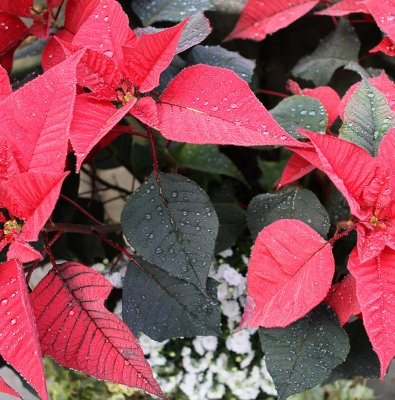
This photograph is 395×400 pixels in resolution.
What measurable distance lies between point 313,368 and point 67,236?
414mm

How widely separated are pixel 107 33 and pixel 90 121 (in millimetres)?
99

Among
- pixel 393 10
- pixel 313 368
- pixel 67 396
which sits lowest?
pixel 67 396

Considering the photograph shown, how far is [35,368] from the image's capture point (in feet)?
1.28

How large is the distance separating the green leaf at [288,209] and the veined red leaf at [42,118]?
0.25 meters

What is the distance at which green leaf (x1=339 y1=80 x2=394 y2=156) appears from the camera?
1.64ft

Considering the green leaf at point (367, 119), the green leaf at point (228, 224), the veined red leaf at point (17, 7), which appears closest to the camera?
the green leaf at point (367, 119)

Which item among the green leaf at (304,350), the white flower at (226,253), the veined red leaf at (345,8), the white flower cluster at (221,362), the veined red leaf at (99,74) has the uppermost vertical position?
the veined red leaf at (99,74)

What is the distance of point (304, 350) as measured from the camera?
54 cm

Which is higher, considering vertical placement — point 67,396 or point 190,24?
point 190,24

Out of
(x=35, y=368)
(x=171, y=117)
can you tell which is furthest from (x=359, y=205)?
(x=35, y=368)

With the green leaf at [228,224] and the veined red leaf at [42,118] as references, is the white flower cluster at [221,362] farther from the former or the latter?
the veined red leaf at [42,118]

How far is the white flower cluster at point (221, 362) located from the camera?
779 millimetres

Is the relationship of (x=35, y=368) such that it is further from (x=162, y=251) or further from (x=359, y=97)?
(x=359, y=97)

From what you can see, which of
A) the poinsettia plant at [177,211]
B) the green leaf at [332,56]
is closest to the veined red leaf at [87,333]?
the poinsettia plant at [177,211]
